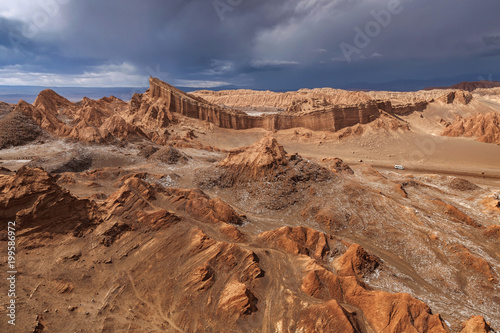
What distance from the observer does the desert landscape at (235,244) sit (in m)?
8.14

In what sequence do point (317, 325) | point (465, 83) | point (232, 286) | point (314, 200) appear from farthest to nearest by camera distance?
point (465, 83) < point (314, 200) < point (232, 286) < point (317, 325)

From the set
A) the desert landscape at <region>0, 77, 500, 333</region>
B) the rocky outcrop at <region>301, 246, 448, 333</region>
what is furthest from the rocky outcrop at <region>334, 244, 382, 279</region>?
the rocky outcrop at <region>301, 246, 448, 333</region>

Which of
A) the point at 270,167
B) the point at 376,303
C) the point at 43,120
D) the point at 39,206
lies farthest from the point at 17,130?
the point at 376,303

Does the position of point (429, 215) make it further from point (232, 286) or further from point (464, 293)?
point (232, 286)

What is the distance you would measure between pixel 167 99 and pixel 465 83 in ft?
532

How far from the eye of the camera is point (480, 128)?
50406 mm

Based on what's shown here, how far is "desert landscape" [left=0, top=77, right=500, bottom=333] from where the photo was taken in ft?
26.7

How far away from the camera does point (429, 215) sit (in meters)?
→ 18.7

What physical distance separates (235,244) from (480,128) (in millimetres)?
63902

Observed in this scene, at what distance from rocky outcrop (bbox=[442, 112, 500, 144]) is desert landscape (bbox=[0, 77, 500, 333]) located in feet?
69.7

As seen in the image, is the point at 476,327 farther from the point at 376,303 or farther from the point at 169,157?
the point at 169,157

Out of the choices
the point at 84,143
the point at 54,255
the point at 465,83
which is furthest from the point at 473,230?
the point at 465,83

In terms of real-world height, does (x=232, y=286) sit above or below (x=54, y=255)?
below

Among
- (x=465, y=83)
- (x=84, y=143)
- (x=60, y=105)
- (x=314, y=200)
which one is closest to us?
(x=314, y=200)
